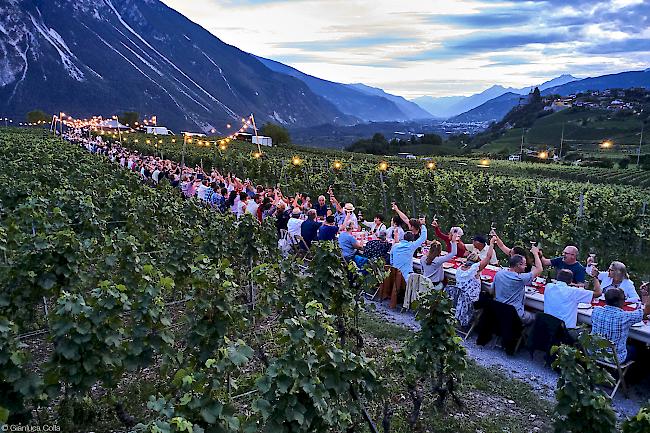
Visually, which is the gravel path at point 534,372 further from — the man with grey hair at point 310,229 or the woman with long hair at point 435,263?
the man with grey hair at point 310,229

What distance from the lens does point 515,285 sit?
7305mm

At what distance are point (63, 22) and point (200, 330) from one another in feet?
656

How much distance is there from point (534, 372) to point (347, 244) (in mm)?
4059

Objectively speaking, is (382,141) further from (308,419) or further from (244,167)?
(308,419)

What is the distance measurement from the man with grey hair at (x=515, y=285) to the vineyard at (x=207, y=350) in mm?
1107

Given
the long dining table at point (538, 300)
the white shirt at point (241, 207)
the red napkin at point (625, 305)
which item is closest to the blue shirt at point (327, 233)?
the long dining table at point (538, 300)

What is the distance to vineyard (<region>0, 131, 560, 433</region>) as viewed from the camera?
3811 mm

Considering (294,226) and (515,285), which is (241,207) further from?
(515,285)

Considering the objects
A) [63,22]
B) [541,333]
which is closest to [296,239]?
[541,333]

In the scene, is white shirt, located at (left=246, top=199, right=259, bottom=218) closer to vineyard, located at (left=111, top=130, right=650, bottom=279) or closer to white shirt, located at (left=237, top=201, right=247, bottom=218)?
white shirt, located at (left=237, top=201, right=247, bottom=218)

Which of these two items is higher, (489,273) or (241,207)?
(241,207)

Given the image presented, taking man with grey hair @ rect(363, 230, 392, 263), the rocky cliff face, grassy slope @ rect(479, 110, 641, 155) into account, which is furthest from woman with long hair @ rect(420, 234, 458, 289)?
the rocky cliff face

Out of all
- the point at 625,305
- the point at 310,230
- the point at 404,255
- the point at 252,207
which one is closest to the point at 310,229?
the point at 310,230

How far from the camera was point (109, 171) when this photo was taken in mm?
20938
